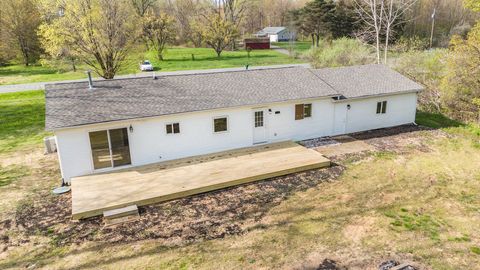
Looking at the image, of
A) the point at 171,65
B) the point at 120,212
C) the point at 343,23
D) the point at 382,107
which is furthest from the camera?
the point at 343,23

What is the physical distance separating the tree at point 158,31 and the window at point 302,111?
33770mm

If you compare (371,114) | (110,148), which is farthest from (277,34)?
(110,148)

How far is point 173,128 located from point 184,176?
82.5 inches

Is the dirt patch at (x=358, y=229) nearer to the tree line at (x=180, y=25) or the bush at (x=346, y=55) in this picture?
the tree line at (x=180, y=25)

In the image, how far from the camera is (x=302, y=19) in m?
53.7

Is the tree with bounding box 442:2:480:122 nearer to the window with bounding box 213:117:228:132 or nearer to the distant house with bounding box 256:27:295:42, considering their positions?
the window with bounding box 213:117:228:132

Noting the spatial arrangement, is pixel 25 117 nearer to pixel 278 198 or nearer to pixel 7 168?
pixel 7 168

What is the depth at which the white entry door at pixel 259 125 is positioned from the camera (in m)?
13.6

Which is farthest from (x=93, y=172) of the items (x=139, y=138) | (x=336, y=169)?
(x=336, y=169)

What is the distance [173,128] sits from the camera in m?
12.2

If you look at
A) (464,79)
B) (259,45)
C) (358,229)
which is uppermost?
(259,45)

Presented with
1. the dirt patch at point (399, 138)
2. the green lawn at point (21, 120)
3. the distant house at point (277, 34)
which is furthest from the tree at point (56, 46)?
the distant house at point (277, 34)

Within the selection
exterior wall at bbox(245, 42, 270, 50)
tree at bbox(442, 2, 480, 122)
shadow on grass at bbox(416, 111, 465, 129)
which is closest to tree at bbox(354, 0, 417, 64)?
shadow on grass at bbox(416, 111, 465, 129)

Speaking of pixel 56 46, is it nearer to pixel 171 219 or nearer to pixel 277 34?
pixel 171 219
